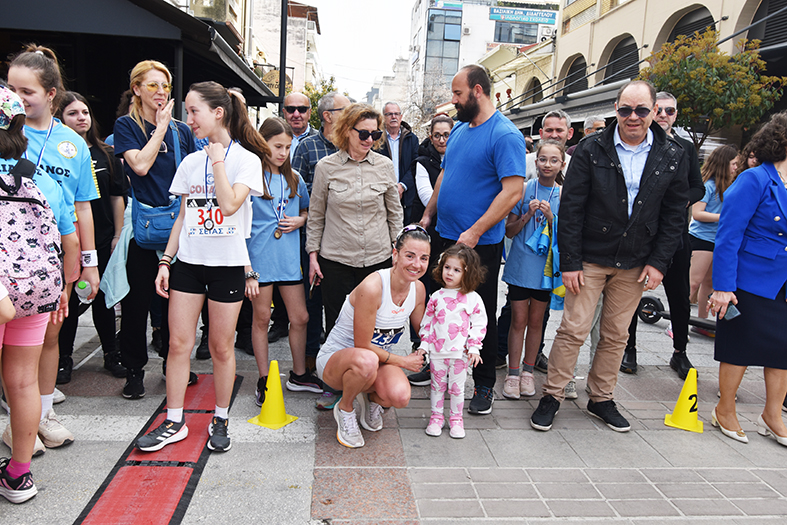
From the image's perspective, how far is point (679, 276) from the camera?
4766 mm

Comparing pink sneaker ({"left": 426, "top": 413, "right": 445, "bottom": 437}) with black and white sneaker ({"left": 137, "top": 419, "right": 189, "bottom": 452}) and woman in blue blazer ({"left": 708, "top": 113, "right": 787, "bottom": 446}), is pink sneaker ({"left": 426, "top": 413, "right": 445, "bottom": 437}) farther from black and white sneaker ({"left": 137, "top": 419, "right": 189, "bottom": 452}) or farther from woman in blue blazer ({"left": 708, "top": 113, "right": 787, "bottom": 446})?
woman in blue blazer ({"left": 708, "top": 113, "right": 787, "bottom": 446})

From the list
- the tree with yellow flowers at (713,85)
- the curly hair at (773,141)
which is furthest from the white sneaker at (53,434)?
the tree with yellow flowers at (713,85)

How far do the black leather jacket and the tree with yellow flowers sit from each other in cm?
691

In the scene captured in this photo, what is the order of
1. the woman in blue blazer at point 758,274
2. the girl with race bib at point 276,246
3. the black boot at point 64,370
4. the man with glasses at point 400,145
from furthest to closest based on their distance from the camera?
1. the man with glasses at point 400,145
2. the black boot at point 64,370
3. the girl with race bib at point 276,246
4. the woman in blue blazer at point 758,274

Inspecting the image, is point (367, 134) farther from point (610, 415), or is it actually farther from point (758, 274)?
point (758, 274)

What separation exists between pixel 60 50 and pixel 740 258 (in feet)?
31.7

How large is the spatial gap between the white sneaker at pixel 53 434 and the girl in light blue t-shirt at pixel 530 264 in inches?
115

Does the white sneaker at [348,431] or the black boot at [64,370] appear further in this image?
the black boot at [64,370]

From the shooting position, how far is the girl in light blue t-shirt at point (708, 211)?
5758mm

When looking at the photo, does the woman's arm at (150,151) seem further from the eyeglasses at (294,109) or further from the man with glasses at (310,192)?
the eyeglasses at (294,109)

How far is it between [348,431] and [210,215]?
4.92 ft

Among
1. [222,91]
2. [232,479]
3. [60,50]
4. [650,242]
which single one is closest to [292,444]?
[232,479]

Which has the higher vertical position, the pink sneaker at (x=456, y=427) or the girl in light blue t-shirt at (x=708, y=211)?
the girl in light blue t-shirt at (x=708, y=211)

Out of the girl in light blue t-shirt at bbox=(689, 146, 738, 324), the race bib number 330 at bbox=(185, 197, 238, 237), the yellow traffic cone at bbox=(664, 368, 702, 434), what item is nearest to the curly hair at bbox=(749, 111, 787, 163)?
the yellow traffic cone at bbox=(664, 368, 702, 434)
